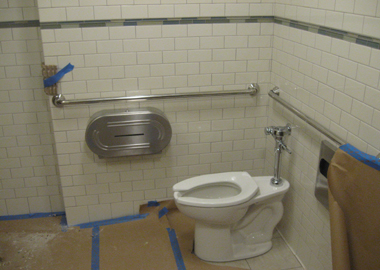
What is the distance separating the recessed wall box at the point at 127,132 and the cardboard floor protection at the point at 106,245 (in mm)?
570

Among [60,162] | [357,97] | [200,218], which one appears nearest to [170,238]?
[200,218]

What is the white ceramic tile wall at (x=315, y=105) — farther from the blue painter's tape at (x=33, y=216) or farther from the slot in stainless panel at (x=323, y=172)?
the blue painter's tape at (x=33, y=216)

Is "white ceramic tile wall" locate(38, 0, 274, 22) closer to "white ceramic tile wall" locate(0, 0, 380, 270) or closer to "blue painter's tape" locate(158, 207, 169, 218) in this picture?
"white ceramic tile wall" locate(0, 0, 380, 270)

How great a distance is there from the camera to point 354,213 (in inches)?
67.6

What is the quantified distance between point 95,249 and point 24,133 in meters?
1.02

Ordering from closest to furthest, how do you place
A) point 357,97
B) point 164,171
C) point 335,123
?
point 357,97 < point 335,123 < point 164,171

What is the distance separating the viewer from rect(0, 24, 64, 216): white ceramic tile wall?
281 cm

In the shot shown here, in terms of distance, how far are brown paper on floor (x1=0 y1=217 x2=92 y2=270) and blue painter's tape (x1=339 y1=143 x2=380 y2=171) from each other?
1787 mm

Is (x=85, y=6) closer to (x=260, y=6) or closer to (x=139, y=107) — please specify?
(x=139, y=107)

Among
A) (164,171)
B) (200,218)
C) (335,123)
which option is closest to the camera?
(335,123)

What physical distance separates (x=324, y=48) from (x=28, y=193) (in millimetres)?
2426

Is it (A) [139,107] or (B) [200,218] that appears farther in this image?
(A) [139,107]

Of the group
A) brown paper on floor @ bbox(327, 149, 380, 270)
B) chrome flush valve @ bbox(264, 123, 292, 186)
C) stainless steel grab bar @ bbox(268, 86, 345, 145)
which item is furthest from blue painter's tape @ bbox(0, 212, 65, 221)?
brown paper on floor @ bbox(327, 149, 380, 270)

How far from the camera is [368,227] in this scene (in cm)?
164
